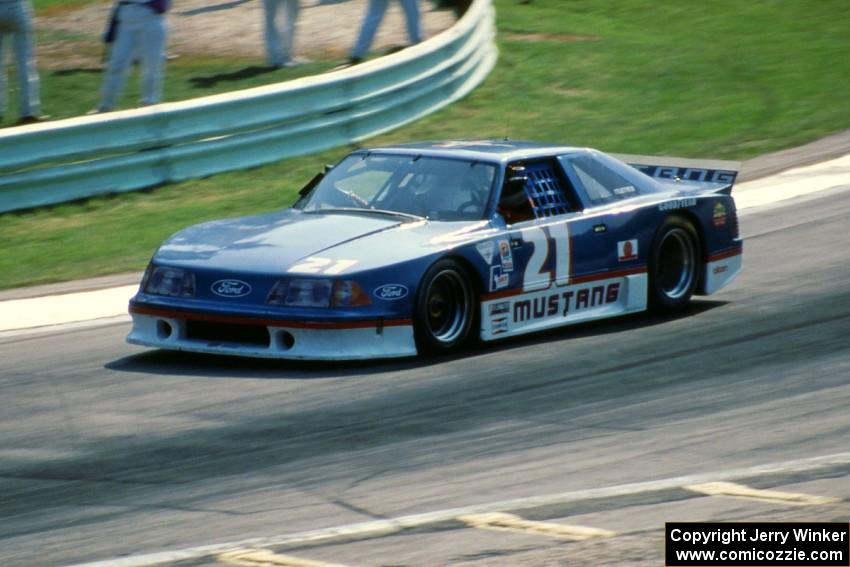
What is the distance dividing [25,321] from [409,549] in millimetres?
5802

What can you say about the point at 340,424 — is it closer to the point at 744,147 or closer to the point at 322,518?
the point at 322,518

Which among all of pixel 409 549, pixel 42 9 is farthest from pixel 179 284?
pixel 42 9

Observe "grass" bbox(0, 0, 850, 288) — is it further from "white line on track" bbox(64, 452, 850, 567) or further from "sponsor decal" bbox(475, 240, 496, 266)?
"white line on track" bbox(64, 452, 850, 567)

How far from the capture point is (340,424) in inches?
310

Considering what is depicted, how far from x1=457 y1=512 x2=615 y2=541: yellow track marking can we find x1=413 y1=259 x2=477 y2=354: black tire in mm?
3142

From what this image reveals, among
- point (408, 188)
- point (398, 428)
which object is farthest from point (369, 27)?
point (398, 428)

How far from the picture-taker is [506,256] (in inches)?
380

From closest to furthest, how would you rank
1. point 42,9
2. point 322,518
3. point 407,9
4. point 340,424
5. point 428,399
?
point 322,518
point 340,424
point 428,399
point 407,9
point 42,9

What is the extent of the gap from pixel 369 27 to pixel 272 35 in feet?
3.94

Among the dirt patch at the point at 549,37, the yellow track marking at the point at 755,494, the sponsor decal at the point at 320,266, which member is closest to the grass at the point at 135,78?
the dirt patch at the point at 549,37

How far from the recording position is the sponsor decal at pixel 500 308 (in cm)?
959

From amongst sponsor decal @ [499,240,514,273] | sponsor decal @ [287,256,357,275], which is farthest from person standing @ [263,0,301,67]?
sponsor decal @ [287,256,357,275]

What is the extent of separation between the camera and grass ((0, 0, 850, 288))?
1348cm

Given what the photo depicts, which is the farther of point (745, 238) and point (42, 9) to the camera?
point (42, 9)
